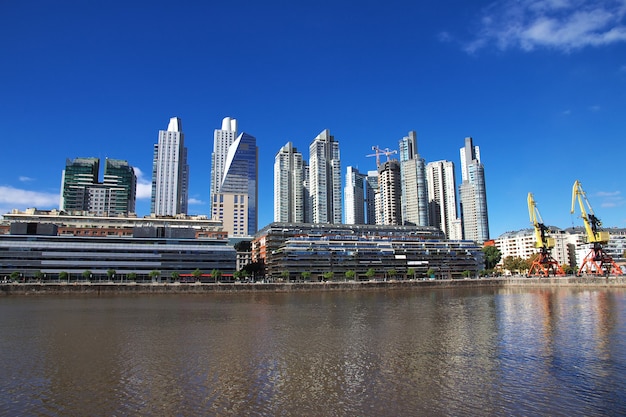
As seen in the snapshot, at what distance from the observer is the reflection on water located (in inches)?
854

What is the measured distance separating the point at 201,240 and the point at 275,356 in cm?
12826

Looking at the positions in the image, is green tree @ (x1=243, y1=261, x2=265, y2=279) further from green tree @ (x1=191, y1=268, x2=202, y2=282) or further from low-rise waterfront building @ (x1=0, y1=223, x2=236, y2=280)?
green tree @ (x1=191, y1=268, x2=202, y2=282)

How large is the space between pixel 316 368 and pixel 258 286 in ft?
325

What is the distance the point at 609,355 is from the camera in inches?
1248

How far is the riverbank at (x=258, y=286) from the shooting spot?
114625 mm

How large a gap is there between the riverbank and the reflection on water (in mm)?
70330

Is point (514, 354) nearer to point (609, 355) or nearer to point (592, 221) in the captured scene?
point (609, 355)

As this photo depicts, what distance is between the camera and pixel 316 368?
29.1 meters

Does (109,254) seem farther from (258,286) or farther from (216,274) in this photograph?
(258,286)

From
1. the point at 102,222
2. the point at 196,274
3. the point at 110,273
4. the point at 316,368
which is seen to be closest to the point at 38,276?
the point at 110,273

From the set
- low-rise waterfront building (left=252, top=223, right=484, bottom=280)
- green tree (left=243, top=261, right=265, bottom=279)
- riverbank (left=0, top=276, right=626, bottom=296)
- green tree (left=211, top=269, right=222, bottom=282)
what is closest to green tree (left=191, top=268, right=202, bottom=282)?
green tree (left=211, top=269, right=222, bottom=282)

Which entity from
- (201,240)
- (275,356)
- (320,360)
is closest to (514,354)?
(320,360)

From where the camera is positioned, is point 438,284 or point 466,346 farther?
point 438,284

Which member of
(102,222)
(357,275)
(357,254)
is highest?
(102,222)
